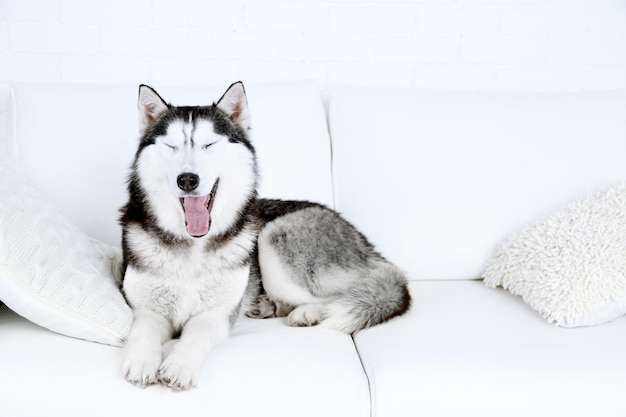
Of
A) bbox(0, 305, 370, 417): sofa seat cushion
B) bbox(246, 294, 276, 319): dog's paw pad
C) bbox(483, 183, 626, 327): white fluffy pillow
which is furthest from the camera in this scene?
bbox(246, 294, 276, 319): dog's paw pad

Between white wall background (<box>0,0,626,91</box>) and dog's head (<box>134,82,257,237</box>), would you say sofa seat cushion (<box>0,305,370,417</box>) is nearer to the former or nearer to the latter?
dog's head (<box>134,82,257,237</box>)

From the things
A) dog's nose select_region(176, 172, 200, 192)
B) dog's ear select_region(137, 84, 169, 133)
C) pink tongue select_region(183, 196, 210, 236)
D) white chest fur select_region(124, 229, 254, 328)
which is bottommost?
white chest fur select_region(124, 229, 254, 328)

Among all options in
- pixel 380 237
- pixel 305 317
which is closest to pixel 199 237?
pixel 305 317

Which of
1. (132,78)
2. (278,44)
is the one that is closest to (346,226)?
(278,44)

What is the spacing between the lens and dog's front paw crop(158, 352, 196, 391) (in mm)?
1355

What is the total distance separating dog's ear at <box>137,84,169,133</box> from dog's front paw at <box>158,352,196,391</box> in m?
0.77

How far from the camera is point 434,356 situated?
1.53m

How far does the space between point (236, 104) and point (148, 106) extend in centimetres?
28

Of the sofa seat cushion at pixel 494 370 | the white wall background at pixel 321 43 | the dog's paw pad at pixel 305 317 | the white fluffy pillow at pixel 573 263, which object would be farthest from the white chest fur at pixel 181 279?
the white wall background at pixel 321 43

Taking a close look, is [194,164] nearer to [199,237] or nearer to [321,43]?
[199,237]

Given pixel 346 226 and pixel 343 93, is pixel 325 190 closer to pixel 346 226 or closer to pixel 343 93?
→ pixel 346 226

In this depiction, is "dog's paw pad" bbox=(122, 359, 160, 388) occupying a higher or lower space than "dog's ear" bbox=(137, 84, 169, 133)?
lower

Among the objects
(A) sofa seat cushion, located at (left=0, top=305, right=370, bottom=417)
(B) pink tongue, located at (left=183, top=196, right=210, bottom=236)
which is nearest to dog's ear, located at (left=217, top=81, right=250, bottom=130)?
(B) pink tongue, located at (left=183, top=196, right=210, bottom=236)

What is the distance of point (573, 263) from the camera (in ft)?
6.20
